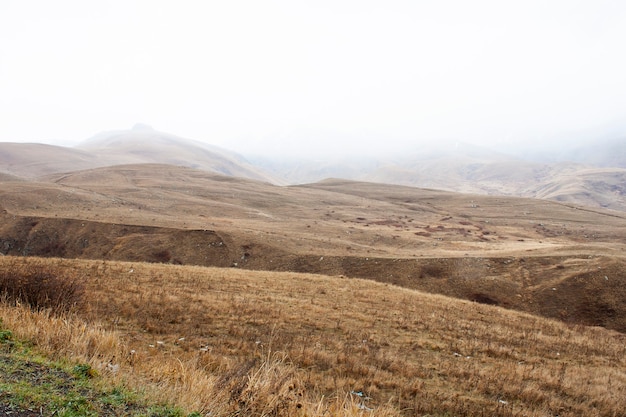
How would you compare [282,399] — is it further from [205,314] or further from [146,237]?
[146,237]

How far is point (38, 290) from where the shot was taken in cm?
1055

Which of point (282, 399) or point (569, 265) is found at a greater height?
point (282, 399)

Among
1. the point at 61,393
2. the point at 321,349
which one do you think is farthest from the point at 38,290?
the point at 321,349

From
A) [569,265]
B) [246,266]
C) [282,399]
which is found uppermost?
[282,399]

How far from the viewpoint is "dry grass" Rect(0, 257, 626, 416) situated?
6.64 meters

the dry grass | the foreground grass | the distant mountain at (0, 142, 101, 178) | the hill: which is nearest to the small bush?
the dry grass

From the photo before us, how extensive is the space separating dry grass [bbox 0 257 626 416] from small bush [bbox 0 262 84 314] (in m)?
0.87

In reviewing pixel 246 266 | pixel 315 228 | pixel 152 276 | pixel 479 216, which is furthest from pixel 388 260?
pixel 479 216

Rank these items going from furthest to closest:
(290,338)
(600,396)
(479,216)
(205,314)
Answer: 1. (479,216)
2. (205,314)
3. (290,338)
4. (600,396)

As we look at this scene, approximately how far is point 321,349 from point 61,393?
714 centimetres

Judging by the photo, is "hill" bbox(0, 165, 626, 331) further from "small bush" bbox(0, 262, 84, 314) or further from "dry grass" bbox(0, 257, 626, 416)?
"small bush" bbox(0, 262, 84, 314)

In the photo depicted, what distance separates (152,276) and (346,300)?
10166 millimetres

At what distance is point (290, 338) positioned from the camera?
11820 mm

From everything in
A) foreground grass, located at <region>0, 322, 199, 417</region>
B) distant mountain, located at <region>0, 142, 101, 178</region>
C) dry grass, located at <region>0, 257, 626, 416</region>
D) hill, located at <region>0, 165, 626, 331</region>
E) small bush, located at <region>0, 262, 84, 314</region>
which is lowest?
hill, located at <region>0, 165, 626, 331</region>
